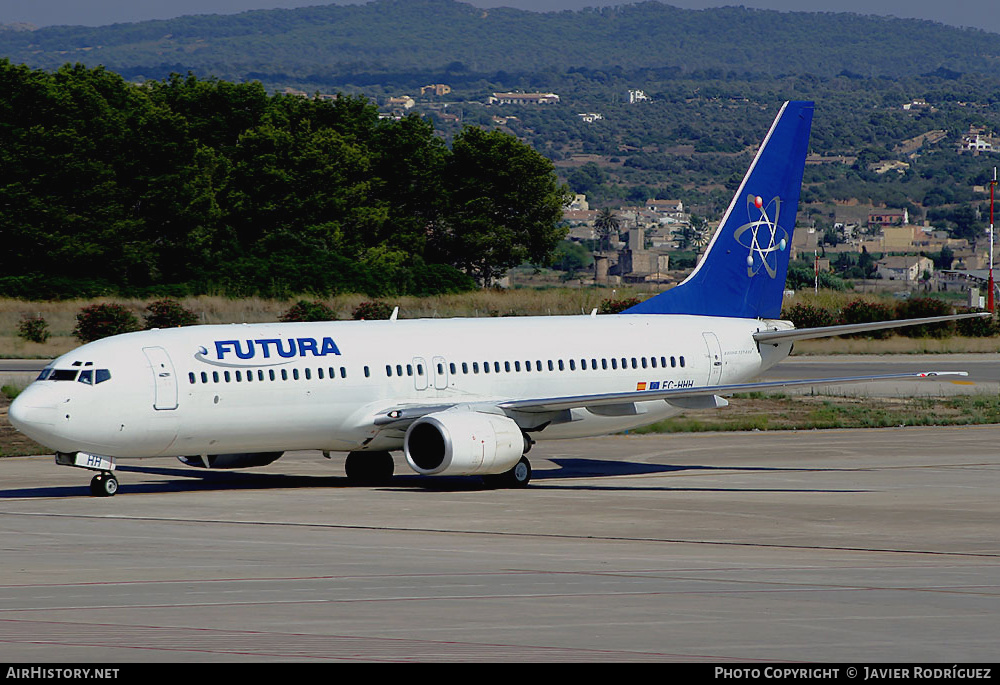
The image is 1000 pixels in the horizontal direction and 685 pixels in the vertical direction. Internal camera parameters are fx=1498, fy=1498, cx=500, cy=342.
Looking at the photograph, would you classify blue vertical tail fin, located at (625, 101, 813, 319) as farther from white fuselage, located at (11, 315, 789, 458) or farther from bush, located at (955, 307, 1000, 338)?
bush, located at (955, 307, 1000, 338)

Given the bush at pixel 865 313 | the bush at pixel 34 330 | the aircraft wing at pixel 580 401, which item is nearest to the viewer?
the aircraft wing at pixel 580 401

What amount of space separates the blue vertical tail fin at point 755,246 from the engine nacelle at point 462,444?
29.9 ft

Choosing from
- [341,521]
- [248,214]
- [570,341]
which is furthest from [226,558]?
[248,214]

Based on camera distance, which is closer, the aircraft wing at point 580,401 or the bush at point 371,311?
the aircraft wing at point 580,401

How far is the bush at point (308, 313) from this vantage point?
80119 mm

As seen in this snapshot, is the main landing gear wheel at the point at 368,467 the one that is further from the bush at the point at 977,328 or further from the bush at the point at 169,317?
the bush at the point at 977,328

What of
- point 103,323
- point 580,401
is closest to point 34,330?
point 103,323

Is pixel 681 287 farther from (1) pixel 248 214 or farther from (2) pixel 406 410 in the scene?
(1) pixel 248 214

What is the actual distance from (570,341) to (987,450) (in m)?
12.8

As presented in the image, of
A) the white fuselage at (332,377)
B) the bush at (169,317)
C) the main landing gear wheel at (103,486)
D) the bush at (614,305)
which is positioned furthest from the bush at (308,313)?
the main landing gear wheel at (103,486)

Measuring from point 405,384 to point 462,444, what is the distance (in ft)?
9.20

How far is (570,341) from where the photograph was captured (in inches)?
1468

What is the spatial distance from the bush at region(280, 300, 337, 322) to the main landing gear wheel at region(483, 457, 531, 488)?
45.7 meters

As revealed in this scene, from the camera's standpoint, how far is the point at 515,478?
3431 cm
